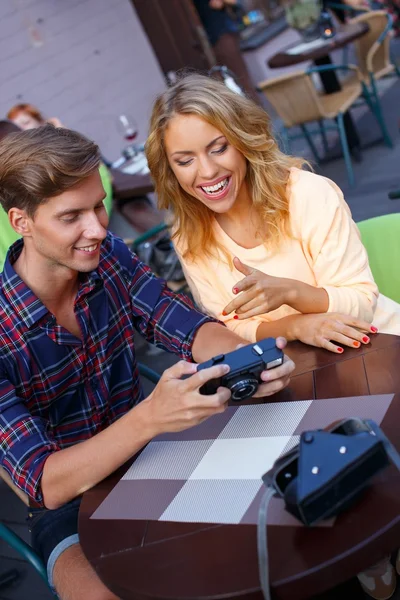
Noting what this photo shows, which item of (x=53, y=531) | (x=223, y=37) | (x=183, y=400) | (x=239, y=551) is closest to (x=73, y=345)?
(x=53, y=531)

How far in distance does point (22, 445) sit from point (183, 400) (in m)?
0.46

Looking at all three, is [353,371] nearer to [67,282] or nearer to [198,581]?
[198,581]

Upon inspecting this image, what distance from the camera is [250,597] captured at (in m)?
1.21

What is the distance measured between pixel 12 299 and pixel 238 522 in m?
0.92

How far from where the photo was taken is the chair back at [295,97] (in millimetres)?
5660

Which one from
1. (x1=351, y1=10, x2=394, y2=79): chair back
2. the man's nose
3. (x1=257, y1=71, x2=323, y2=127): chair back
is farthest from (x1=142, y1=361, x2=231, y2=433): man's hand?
(x1=351, y1=10, x2=394, y2=79): chair back

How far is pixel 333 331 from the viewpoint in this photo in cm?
186

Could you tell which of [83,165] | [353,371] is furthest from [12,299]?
[353,371]

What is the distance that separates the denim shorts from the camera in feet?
5.92

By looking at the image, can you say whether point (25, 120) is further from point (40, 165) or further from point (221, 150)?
point (40, 165)

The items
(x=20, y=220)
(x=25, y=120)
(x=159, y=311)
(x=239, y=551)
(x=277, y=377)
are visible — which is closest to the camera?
(x=239, y=551)

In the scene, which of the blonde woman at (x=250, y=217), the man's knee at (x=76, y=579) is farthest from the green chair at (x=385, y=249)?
the man's knee at (x=76, y=579)

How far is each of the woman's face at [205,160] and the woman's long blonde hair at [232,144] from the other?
24 mm

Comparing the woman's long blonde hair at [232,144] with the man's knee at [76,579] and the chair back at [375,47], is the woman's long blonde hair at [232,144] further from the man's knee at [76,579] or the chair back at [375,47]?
the chair back at [375,47]
